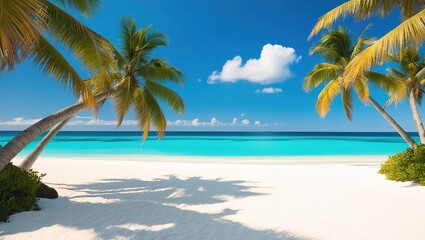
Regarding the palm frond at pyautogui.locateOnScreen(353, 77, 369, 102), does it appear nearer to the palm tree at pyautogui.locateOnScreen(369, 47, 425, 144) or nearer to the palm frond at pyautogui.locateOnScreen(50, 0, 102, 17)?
the palm tree at pyautogui.locateOnScreen(369, 47, 425, 144)

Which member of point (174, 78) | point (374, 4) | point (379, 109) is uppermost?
point (374, 4)

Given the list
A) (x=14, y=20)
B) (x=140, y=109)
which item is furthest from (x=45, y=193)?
(x=14, y=20)

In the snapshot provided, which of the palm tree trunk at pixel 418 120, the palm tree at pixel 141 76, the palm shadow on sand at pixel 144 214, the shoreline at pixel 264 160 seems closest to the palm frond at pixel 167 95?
the palm tree at pixel 141 76

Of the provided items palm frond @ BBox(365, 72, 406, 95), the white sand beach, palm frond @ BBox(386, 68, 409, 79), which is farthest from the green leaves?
palm frond @ BBox(386, 68, 409, 79)

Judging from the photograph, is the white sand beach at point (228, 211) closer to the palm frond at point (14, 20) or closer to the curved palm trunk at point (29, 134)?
the curved palm trunk at point (29, 134)

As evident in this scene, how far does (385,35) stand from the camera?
6.58 m

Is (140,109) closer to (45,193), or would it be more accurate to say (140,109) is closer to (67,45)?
(45,193)

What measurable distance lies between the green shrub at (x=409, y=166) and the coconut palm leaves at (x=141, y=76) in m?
8.95

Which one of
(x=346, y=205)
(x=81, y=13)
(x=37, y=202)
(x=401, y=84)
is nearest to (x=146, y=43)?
(x=81, y=13)

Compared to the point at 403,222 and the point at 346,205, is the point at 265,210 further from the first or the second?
the point at 403,222

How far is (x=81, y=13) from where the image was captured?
6.08m

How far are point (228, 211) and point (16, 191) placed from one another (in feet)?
15.8

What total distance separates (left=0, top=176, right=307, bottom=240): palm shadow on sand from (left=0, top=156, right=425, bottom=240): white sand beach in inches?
0.7

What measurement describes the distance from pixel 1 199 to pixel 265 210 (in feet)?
18.8
